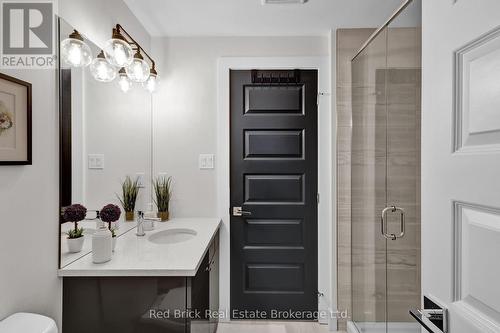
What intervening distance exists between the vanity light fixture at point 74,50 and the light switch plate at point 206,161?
127 centimetres

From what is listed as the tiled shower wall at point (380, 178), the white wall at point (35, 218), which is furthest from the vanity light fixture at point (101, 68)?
the tiled shower wall at point (380, 178)

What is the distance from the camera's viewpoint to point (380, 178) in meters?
1.95

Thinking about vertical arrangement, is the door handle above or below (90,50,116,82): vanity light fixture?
below

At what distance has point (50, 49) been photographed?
1345 mm

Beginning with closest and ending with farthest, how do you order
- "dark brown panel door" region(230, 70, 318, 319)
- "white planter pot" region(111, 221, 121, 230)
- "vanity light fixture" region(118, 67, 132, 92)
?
"white planter pot" region(111, 221, 121, 230)
"vanity light fixture" region(118, 67, 132, 92)
"dark brown panel door" region(230, 70, 318, 319)

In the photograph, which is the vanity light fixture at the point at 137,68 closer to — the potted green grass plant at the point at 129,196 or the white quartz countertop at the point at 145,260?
the potted green grass plant at the point at 129,196

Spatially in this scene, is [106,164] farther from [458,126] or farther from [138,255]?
[458,126]

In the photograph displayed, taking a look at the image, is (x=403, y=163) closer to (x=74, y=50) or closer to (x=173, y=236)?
(x=173, y=236)

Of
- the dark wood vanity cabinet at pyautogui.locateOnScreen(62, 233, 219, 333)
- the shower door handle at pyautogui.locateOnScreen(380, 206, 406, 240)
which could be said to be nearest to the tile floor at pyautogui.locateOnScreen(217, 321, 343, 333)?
the shower door handle at pyautogui.locateOnScreen(380, 206, 406, 240)

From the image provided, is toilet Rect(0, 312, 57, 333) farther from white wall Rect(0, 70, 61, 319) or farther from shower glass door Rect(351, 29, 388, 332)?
shower glass door Rect(351, 29, 388, 332)

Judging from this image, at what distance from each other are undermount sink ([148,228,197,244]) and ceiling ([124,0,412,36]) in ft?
4.98

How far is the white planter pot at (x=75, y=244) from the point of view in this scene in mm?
1461

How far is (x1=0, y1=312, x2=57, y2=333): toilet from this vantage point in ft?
3.34

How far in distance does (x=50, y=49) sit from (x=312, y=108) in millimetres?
1812
